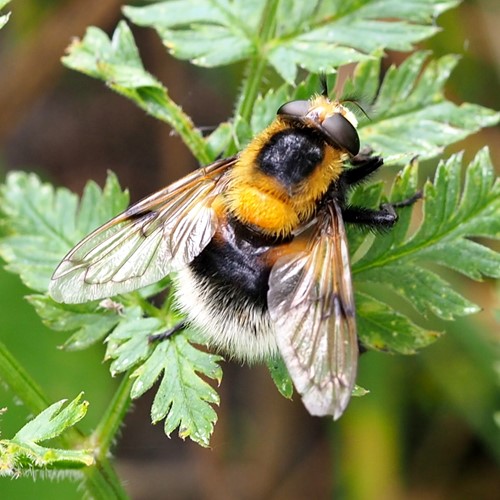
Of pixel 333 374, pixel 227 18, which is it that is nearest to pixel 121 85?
pixel 227 18

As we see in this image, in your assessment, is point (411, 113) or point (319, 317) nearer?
point (319, 317)

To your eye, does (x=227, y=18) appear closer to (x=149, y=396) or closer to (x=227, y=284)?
(x=227, y=284)

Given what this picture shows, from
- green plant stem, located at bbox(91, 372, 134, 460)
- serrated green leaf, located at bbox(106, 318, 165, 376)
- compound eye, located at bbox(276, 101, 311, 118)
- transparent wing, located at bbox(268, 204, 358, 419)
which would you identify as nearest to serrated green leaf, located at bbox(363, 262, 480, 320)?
transparent wing, located at bbox(268, 204, 358, 419)

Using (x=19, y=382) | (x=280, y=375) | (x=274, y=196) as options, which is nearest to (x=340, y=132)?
(x=274, y=196)

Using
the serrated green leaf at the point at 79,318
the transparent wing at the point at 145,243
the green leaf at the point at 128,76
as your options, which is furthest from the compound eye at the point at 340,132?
the serrated green leaf at the point at 79,318

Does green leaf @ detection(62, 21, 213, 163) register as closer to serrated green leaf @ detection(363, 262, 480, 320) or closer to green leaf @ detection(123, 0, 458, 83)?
green leaf @ detection(123, 0, 458, 83)

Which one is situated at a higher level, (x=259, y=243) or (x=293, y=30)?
(x=293, y=30)

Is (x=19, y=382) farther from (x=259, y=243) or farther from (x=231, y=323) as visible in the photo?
(x=259, y=243)
